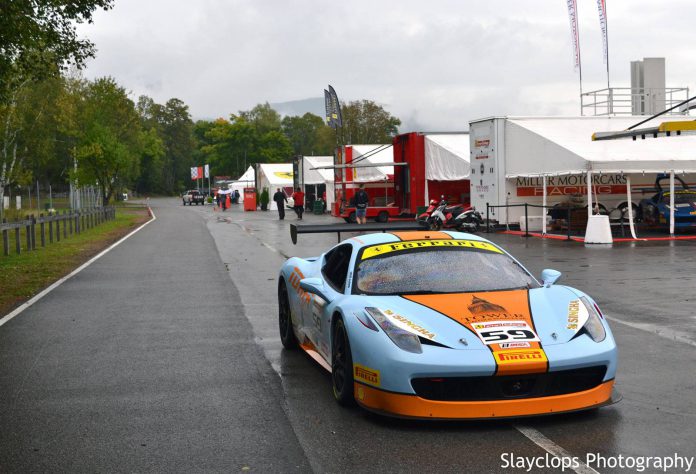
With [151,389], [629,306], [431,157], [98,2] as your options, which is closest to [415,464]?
[151,389]

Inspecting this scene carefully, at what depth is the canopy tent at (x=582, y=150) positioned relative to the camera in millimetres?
24281

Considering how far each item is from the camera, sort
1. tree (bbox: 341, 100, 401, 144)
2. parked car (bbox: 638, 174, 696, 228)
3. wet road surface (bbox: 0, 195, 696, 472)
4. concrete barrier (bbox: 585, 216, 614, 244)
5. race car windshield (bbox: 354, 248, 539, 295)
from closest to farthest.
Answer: wet road surface (bbox: 0, 195, 696, 472), race car windshield (bbox: 354, 248, 539, 295), concrete barrier (bbox: 585, 216, 614, 244), parked car (bbox: 638, 174, 696, 228), tree (bbox: 341, 100, 401, 144)

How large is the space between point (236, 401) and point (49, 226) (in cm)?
2309

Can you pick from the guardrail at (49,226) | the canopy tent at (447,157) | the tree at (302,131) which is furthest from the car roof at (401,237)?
the tree at (302,131)

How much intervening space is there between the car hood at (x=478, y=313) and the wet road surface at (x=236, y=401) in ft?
1.90

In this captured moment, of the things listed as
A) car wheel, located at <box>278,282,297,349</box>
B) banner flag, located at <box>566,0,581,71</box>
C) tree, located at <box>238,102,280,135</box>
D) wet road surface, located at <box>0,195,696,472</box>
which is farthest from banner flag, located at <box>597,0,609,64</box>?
Result: tree, located at <box>238,102,280,135</box>

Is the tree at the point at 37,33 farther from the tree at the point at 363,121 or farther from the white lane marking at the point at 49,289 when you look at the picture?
the tree at the point at 363,121

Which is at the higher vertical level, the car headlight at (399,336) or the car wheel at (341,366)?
the car headlight at (399,336)

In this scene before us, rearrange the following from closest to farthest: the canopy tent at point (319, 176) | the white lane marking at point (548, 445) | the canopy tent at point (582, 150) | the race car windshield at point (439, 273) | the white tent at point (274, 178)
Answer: the white lane marking at point (548, 445)
the race car windshield at point (439, 273)
the canopy tent at point (582, 150)
the canopy tent at point (319, 176)
the white tent at point (274, 178)

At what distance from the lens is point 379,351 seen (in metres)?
5.54

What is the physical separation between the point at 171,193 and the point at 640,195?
470 feet

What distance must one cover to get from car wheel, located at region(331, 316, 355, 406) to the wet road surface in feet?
0.40

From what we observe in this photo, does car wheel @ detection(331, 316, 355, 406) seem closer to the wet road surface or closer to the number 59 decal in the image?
the wet road surface

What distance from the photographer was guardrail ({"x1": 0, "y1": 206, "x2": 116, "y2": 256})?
21812 mm
